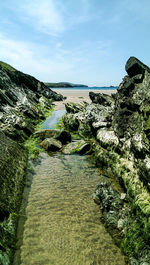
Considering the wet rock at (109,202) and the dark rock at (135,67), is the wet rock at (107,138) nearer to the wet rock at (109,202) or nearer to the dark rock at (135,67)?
the wet rock at (109,202)

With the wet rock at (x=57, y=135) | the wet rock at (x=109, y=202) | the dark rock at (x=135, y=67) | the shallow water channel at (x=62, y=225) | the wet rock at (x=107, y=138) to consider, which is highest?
A: the dark rock at (x=135, y=67)

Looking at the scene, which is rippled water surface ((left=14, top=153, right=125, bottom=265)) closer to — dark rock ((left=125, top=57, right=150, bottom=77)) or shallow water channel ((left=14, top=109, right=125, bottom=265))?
shallow water channel ((left=14, top=109, right=125, bottom=265))

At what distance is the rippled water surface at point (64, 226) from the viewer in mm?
6742

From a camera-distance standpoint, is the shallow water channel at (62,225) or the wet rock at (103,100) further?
the wet rock at (103,100)

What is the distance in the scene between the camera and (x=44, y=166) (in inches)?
584

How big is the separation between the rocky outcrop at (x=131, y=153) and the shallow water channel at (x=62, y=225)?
0.92m

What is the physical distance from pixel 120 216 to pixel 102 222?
1029mm

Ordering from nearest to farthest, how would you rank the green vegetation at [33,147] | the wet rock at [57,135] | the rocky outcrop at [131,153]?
the rocky outcrop at [131,153] → the green vegetation at [33,147] → the wet rock at [57,135]

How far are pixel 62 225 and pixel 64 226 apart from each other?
120 millimetres

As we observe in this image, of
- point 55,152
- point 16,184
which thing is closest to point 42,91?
point 55,152

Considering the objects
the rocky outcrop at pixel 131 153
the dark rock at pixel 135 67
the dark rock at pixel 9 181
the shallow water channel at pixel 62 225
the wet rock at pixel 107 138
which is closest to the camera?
the shallow water channel at pixel 62 225

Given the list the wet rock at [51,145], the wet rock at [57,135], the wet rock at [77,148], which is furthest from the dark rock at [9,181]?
the wet rock at [57,135]

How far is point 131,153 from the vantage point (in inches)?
461

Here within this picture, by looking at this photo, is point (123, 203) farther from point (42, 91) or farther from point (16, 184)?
point (42, 91)
